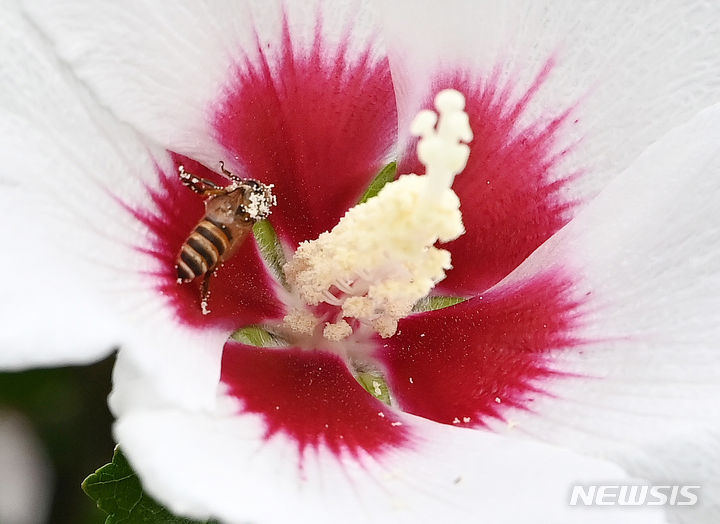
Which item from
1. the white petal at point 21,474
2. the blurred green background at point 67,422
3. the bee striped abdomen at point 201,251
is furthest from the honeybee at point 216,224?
the white petal at point 21,474

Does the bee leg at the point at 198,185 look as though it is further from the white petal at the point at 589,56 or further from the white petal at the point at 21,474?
the white petal at the point at 21,474

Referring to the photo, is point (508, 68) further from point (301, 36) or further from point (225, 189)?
point (225, 189)

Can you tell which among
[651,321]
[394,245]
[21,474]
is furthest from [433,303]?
[21,474]

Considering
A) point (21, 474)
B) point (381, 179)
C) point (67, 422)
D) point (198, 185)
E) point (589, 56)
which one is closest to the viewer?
point (198, 185)

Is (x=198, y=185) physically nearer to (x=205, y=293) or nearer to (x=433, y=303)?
(x=205, y=293)

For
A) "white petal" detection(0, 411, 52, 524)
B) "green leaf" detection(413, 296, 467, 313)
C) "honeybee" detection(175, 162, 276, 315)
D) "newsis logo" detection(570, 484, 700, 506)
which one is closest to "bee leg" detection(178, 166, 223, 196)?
"honeybee" detection(175, 162, 276, 315)

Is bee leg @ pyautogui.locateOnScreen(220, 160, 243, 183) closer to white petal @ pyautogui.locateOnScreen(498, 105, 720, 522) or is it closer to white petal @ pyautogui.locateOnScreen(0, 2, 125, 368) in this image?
white petal @ pyautogui.locateOnScreen(0, 2, 125, 368)
